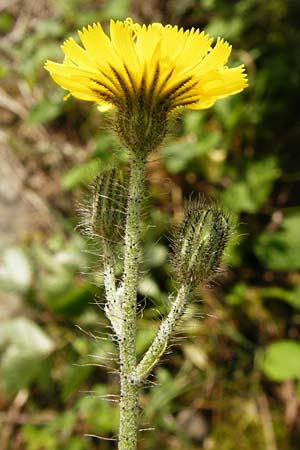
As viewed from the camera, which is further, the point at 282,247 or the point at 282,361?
the point at 282,247

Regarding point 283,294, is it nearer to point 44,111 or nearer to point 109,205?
point 44,111

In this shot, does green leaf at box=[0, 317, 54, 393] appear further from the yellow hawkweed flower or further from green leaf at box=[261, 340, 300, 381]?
the yellow hawkweed flower

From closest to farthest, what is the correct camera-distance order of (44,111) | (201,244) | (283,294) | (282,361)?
(201,244)
(282,361)
(283,294)
(44,111)

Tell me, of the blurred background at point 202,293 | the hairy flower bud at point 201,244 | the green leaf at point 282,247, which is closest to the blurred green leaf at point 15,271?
the blurred background at point 202,293

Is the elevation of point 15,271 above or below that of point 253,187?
below

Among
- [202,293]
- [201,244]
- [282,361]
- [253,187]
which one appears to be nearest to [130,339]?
[201,244]

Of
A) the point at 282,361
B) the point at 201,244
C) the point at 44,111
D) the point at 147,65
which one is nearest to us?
the point at 147,65
